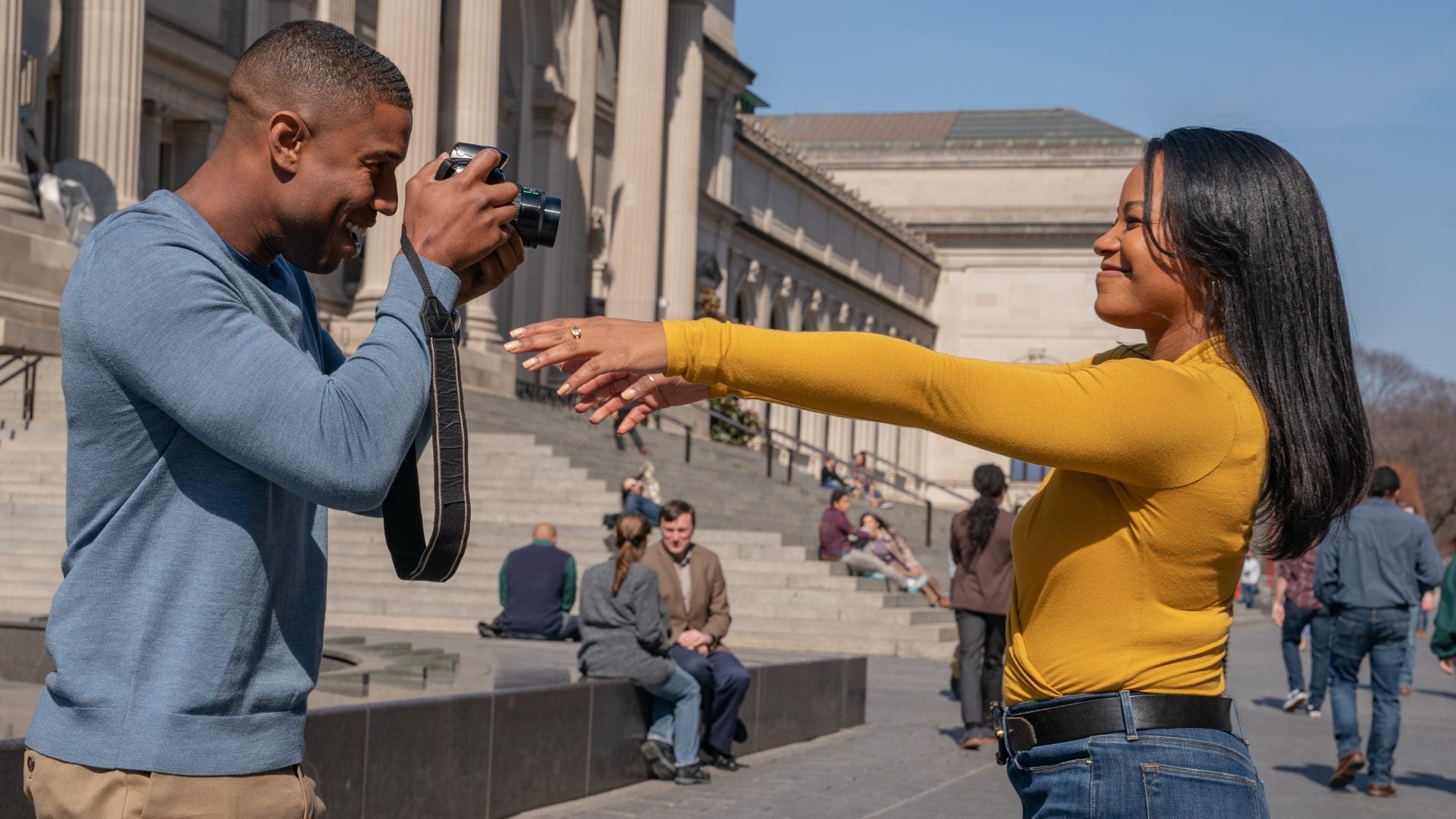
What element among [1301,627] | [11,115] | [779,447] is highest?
[11,115]

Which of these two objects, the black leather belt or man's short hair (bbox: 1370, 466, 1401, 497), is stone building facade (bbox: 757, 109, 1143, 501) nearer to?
man's short hair (bbox: 1370, 466, 1401, 497)

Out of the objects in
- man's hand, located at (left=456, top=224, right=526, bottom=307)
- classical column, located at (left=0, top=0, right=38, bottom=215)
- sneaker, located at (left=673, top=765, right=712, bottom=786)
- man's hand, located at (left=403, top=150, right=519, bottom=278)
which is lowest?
sneaker, located at (left=673, top=765, right=712, bottom=786)

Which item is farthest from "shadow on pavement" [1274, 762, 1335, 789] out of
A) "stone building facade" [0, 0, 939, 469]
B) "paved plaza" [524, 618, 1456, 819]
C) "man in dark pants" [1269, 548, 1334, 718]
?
A: "stone building facade" [0, 0, 939, 469]

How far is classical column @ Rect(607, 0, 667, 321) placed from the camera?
4097 centimetres

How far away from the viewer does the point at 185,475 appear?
2314mm

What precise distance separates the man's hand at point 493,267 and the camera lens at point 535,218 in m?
0.02

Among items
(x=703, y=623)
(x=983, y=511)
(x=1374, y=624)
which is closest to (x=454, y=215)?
(x=703, y=623)

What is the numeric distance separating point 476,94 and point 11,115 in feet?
38.4

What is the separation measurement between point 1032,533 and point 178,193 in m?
1.43

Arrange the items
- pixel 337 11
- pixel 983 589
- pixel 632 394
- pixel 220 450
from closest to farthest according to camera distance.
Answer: pixel 220 450, pixel 632 394, pixel 983 589, pixel 337 11

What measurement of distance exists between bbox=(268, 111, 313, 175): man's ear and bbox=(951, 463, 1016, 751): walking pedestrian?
1030cm

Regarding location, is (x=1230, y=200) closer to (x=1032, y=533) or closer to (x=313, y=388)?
(x=1032, y=533)

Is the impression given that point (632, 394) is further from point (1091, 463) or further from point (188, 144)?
point (188, 144)

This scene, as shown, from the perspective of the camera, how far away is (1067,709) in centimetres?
279
